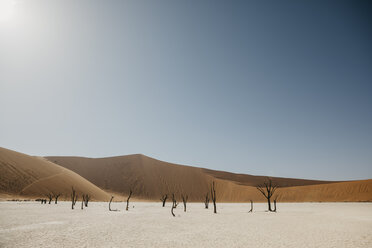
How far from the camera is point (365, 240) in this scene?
1006 centimetres

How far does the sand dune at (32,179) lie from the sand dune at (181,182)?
1617 cm

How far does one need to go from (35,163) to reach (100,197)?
18.5 metres

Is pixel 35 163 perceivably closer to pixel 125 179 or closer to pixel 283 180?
pixel 125 179

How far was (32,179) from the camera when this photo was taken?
5159cm

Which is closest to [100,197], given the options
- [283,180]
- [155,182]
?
[155,182]

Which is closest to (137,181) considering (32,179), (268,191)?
(32,179)

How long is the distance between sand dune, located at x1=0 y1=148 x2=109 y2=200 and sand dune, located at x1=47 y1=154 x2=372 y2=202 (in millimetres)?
16170

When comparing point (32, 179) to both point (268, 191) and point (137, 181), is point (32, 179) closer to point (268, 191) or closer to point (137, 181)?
point (137, 181)

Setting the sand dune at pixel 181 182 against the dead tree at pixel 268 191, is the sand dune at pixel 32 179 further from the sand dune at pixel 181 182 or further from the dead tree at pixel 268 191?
the dead tree at pixel 268 191

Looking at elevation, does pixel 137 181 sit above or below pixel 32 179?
above

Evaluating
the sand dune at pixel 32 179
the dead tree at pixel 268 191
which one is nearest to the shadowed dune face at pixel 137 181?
the sand dune at pixel 32 179

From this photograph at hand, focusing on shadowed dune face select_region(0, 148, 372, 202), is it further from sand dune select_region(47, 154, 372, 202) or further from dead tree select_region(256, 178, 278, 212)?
dead tree select_region(256, 178, 278, 212)

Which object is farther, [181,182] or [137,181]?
[181,182]

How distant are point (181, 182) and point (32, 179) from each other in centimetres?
4392
